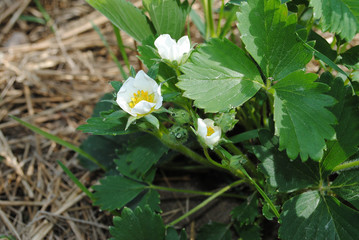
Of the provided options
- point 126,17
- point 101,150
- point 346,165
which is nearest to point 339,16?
point 346,165

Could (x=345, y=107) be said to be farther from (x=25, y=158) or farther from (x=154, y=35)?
(x=25, y=158)

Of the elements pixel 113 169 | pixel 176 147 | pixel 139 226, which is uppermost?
pixel 176 147

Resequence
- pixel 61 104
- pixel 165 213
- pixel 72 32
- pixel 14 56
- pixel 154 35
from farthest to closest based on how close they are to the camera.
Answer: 1. pixel 72 32
2. pixel 14 56
3. pixel 61 104
4. pixel 165 213
5. pixel 154 35

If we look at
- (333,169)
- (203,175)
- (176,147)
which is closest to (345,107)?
(333,169)

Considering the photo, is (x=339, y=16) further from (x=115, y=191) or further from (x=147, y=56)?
(x=115, y=191)

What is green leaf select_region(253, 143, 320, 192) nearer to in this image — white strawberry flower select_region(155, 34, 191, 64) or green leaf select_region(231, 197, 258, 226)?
green leaf select_region(231, 197, 258, 226)

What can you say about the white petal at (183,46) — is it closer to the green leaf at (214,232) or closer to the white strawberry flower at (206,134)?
the white strawberry flower at (206,134)

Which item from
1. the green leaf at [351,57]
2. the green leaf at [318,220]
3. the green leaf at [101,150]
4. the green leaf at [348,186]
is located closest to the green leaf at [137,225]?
the green leaf at [318,220]
